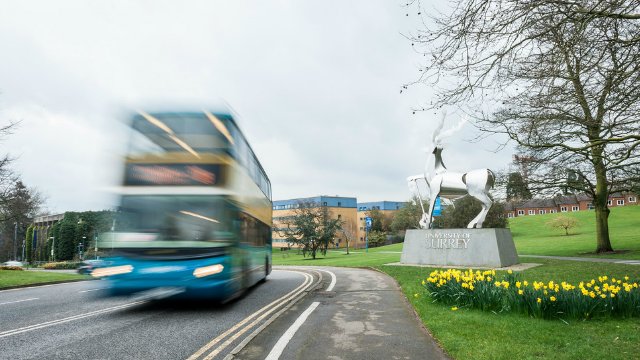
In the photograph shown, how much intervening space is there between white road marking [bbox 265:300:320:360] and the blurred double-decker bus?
1942mm

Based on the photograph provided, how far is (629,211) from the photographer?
213 ft

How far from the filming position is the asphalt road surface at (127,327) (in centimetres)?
562

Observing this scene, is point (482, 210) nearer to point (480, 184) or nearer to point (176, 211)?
point (480, 184)

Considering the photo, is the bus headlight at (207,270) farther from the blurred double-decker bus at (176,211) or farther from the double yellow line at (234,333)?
the double yellow line at (234,333)

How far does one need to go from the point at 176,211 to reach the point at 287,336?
12.3ft

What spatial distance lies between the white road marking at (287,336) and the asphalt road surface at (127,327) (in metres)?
0.67

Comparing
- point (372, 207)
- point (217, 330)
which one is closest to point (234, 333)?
point (217, 330)

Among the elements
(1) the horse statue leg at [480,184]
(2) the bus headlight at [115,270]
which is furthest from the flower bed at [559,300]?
(1) the horse statue leg at [480,184]

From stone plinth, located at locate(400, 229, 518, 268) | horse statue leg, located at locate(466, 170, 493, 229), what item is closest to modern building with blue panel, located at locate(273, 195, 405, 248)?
stone plinth, located at locate(400, 229, 518, 268)

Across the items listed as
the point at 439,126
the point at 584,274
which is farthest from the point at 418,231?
the point at 584,274

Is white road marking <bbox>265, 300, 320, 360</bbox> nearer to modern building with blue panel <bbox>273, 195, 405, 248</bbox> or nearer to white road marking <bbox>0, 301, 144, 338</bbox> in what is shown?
white road marking <bbox>0, 301, 144, 338</bbox>

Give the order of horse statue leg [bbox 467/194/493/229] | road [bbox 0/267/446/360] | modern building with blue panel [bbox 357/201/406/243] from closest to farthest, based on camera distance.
A: road [bbox 0/267/446/360]
horse statue leg [bbox 467/194/493/229]
modern building with blue panel [bbox 357/201/406/243]

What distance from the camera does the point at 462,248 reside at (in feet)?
62.6

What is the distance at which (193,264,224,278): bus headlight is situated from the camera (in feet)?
27.2
